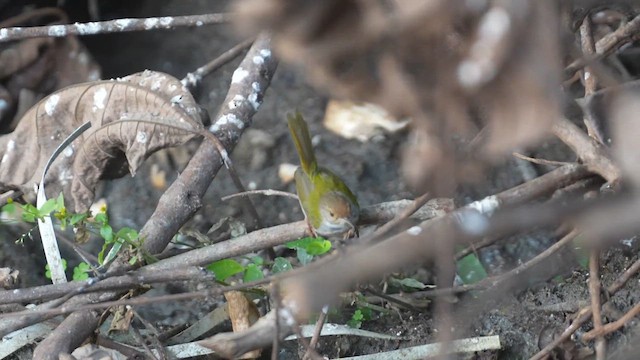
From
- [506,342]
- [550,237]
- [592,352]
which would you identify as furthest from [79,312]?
[550,237]

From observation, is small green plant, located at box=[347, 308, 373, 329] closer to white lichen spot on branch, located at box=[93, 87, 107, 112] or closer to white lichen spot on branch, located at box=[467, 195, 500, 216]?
white lichen spot on branch, located at box=[467, 195, 500, 216]

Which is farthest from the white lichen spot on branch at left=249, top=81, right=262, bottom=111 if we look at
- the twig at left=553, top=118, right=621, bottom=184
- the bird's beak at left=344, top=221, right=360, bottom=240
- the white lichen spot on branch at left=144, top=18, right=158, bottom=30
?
the twig at left=553, top=118, right=621, bottom=184

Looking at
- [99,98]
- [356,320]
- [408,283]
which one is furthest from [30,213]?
[408,283]

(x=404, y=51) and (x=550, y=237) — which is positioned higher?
(x=404, y=51)

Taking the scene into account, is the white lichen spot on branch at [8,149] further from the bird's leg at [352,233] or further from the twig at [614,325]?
the twig at [614,325]

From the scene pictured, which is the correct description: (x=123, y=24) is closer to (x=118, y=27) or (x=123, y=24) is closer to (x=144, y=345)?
(x=118, y=27)

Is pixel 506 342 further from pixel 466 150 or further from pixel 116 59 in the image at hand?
pixel 116 59
